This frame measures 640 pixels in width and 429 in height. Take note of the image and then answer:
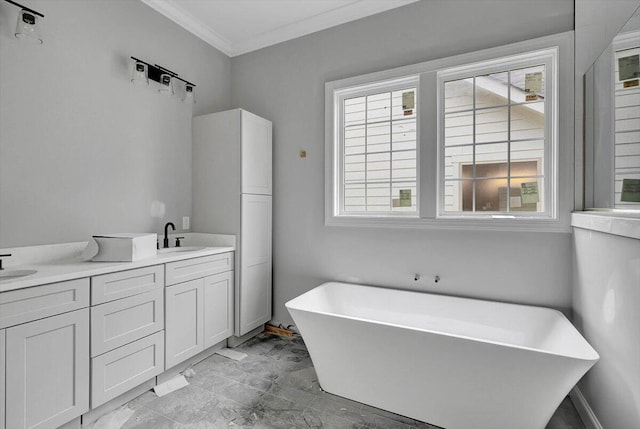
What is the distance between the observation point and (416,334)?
168 centimetres

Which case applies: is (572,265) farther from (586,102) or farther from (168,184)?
(168,184)

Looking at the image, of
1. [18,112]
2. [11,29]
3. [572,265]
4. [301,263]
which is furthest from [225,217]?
[572,265]

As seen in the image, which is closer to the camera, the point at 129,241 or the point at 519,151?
the point at 129,241

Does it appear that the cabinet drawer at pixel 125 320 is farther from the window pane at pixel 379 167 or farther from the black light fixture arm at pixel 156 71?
the window pane at pixel 379 167

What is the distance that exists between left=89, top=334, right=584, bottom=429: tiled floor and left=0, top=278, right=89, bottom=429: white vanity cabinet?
304 millimetres

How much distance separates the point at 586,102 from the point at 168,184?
3.26 meters

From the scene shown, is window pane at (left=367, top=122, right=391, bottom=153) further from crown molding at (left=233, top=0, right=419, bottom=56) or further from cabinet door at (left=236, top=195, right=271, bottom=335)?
cabinet door at (left=236, top=195, right=271, bottom=335)

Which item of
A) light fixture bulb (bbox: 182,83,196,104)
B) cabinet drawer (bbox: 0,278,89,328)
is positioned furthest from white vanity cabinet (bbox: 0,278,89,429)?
light fixture bulb (bbox: 182,83,196,104)

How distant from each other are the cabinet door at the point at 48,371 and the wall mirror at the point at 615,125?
9.13ft

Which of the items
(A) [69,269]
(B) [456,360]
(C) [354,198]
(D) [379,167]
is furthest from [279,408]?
(D) [379,167]

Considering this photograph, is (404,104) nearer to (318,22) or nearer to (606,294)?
(318,22)

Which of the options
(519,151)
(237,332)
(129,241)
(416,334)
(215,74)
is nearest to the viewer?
(416,334)

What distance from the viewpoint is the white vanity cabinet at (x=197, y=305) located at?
219 centimetres

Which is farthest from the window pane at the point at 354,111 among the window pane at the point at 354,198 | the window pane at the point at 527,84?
the window pane at the point at 527,84
